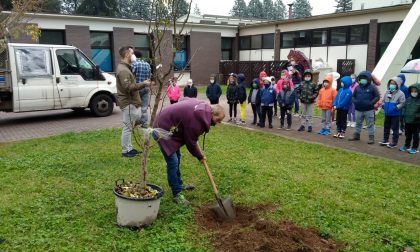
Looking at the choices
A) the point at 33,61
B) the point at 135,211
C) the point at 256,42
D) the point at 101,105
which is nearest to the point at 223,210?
the point at 135,211

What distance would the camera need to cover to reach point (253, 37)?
1057 inches

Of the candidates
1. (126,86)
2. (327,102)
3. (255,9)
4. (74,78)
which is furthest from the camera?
(255,9)

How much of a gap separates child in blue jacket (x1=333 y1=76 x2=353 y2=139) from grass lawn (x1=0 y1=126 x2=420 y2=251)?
4.46 feet

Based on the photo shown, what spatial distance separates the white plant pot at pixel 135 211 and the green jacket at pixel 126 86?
278 centimetres

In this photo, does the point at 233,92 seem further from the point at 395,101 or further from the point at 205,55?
the point at 205,55

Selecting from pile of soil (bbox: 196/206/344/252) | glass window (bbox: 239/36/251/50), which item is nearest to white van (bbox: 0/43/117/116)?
pile of soil (bbox: 196/206/344/252)

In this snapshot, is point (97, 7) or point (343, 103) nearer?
point (343, 103)

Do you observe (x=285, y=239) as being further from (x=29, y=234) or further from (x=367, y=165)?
(x=367, y=165)

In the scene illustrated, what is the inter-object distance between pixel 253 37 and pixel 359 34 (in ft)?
28.4

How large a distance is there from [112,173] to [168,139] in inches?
83.1

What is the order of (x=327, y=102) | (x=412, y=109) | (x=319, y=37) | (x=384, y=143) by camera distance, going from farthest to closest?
1. (x=319, y=37)
2. (x=327, y=102)
3. (x=384, y=143)
4. (x=412, y=109)

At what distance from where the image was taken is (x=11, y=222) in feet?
14.4

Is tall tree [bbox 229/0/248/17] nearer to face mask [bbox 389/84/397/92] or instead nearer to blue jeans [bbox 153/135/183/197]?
face mask [bbox 389/84/397/92]

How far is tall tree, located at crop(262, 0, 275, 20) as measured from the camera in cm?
8075
